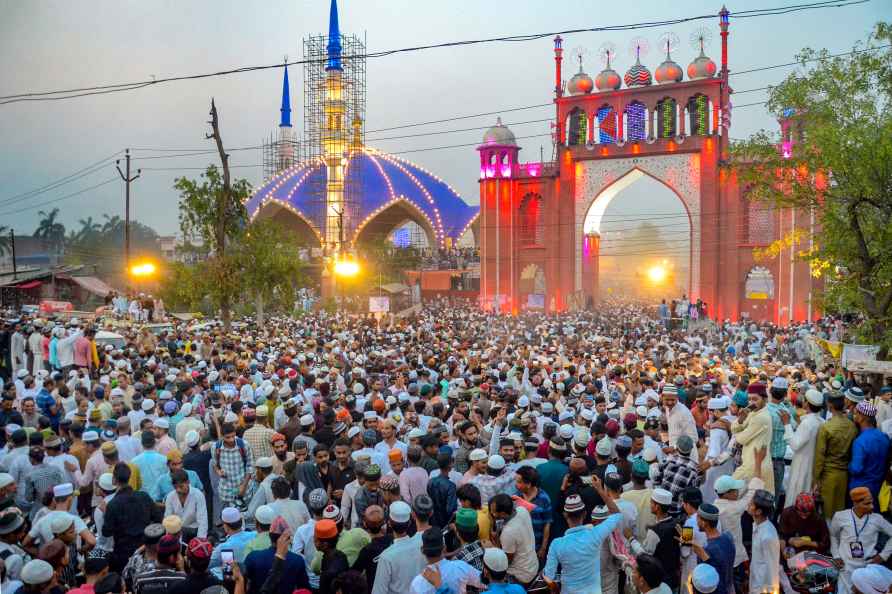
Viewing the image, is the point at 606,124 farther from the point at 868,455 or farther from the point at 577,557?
the point at 577,557

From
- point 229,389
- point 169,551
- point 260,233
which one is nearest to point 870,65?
point 229,389

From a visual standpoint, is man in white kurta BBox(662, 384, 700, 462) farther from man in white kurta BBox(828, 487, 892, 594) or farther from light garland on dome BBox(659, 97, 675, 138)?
light garland on dome BBox(659, 97, 675, 138)

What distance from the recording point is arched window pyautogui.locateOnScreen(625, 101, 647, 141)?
32.5 metres

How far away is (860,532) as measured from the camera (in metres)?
5.00

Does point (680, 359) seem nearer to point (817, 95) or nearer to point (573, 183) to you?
point (817, 95)

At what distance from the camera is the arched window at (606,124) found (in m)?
33.5

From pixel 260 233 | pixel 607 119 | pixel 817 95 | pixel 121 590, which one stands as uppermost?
pixel 607 119

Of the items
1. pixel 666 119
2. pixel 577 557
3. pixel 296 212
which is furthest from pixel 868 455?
pixel 296 212

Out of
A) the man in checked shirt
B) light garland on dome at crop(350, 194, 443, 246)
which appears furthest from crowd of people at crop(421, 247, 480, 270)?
the man in checked shirt

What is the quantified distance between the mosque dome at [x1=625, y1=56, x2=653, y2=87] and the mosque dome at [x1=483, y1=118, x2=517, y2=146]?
5.86 m

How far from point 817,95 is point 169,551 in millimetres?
→ 11095

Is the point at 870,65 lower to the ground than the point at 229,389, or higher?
higher

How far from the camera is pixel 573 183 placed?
33.3m

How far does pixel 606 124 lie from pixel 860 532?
→ 3072cm
